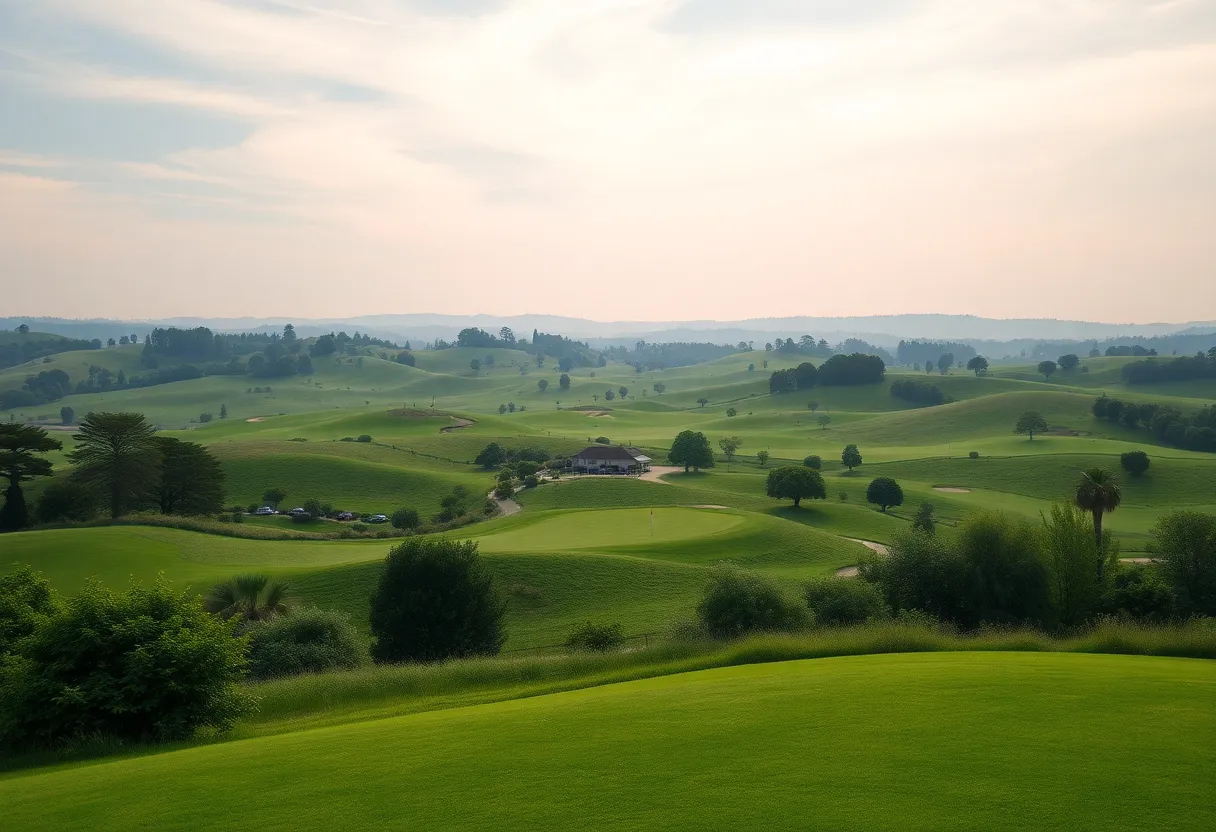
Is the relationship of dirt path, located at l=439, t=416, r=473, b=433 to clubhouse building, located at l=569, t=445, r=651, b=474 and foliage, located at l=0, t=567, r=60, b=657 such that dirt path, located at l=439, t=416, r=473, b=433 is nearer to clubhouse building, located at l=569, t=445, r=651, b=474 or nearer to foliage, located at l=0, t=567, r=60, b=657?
clubhouse building, located at l=569, t=445, r=651, b=474

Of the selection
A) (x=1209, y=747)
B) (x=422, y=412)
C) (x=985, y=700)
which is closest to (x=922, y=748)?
(x=985, y=700)

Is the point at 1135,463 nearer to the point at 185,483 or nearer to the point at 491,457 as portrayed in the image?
the point at 491,457

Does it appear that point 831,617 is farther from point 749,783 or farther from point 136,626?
point 136,626

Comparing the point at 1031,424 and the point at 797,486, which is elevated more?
the point at 1031,424

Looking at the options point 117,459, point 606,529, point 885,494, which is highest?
point 117,459

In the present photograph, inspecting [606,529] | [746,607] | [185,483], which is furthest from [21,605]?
[185,483]

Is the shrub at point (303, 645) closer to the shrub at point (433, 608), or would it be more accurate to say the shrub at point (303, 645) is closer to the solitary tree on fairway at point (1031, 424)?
the shrub at point (433, 608)

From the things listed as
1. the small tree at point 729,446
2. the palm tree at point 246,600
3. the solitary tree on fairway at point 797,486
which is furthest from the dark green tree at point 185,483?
the small tree at point 729,446
